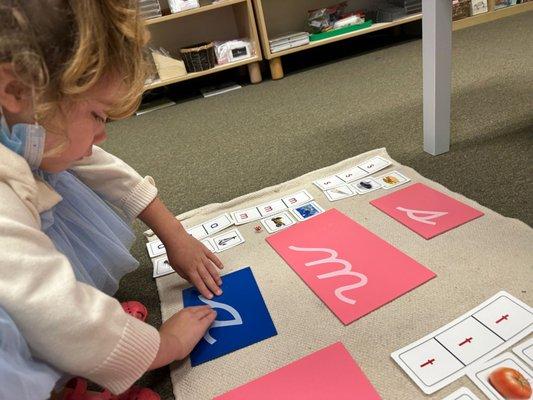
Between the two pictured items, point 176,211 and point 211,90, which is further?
point 211,90

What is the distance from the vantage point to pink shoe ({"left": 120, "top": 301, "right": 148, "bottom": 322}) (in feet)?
2.57

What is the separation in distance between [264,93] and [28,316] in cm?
165

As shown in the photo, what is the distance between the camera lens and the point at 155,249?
98 cm

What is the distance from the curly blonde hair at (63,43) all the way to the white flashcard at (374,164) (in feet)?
2.36

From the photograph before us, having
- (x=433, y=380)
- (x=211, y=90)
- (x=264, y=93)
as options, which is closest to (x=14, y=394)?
(x=433, y=380)

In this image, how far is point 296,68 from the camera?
227 cm

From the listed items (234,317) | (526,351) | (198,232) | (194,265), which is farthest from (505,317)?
(198,232)

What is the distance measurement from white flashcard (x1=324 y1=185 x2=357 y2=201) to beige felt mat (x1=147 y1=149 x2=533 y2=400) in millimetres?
132

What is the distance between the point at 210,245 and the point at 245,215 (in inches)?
4.9

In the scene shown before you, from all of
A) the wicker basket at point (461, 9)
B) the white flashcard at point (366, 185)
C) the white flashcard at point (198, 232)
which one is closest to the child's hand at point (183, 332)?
the white flashcard at point (198, 232)

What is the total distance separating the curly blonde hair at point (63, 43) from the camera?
0.42 m

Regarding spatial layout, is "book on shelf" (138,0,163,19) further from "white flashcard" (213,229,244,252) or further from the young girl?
the young girl

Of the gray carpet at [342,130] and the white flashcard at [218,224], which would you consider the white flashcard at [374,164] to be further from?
the white flashcard at [218,224]

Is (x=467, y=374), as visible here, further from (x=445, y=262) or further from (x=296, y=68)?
(x=296, y=68)
